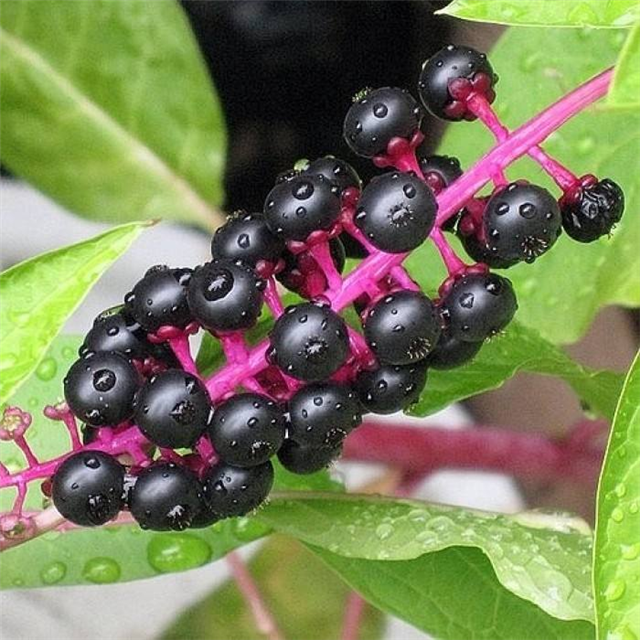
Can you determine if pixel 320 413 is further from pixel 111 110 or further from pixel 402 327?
pixel 111 110

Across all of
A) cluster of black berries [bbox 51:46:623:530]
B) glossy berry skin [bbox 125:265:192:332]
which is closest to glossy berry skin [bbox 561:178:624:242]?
cluster of black berries [bbox 51:46:623:530]

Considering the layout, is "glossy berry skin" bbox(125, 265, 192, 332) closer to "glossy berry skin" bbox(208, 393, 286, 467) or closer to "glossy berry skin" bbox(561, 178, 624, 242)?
"glossy berry skin" bbox(208, 393, 286, 467)

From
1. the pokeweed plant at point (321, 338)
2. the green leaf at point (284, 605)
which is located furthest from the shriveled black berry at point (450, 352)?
the green leaf at point (284, 605)

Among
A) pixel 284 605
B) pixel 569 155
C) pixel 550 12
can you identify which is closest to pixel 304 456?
pixel 550 12

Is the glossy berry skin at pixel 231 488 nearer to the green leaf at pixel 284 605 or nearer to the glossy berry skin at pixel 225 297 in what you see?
the glossy berry skin at pixel 225 297

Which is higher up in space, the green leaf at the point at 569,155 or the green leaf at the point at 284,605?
the green leaf at the point at 569,155

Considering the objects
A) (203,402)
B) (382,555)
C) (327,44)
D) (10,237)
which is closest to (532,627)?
(382,555)
